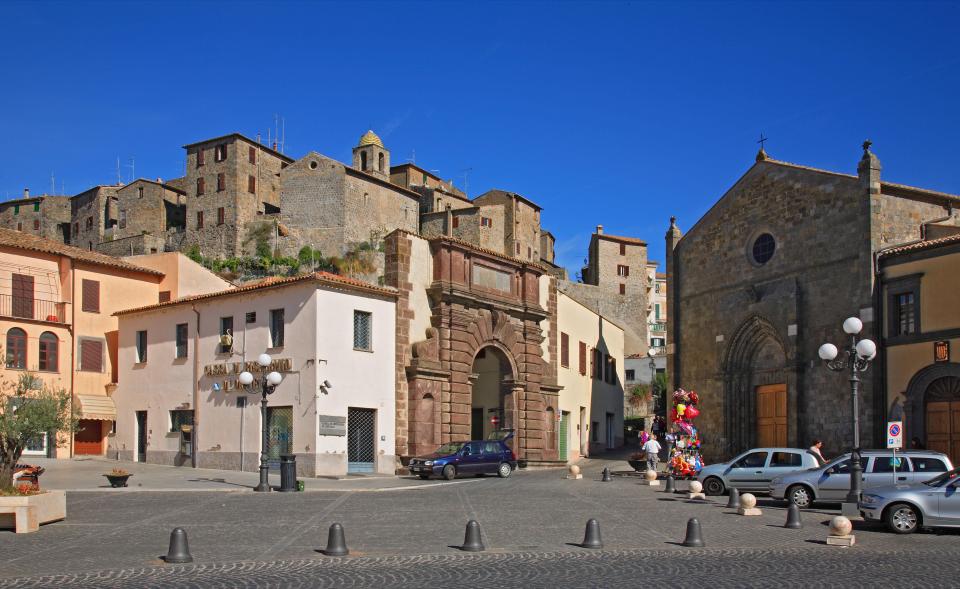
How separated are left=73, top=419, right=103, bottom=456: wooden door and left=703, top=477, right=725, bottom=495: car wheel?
2490 centimetres

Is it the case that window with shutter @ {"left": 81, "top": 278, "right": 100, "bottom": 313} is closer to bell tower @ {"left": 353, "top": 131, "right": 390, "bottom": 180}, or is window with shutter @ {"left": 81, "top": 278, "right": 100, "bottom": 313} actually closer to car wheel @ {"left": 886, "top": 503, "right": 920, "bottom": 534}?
car wheel @ {"left": 886, "top": 503, "right": 920, "bottom": 534}

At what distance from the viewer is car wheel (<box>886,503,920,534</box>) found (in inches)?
706

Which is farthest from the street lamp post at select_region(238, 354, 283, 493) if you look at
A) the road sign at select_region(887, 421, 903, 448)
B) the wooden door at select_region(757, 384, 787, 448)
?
the wooden door at select_region(757, 384, 787, 448)

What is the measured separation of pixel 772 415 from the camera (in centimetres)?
3856

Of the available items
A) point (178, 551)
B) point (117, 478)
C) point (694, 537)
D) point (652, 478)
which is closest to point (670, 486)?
point (652, 478)

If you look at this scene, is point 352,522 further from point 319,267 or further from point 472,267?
point 319,267

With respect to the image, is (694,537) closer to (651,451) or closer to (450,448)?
(651,451)

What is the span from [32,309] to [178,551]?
28531 mm

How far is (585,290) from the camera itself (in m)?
90.9

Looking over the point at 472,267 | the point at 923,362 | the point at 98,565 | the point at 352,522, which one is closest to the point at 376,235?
the point at 472,267

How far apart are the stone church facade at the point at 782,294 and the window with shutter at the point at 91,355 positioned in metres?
24.4

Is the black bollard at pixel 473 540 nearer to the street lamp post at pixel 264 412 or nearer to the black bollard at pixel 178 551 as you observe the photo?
the black bollard at pixel 178 551

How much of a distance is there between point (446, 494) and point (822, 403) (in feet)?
55.2

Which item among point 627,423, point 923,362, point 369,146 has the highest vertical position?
point 369,146
